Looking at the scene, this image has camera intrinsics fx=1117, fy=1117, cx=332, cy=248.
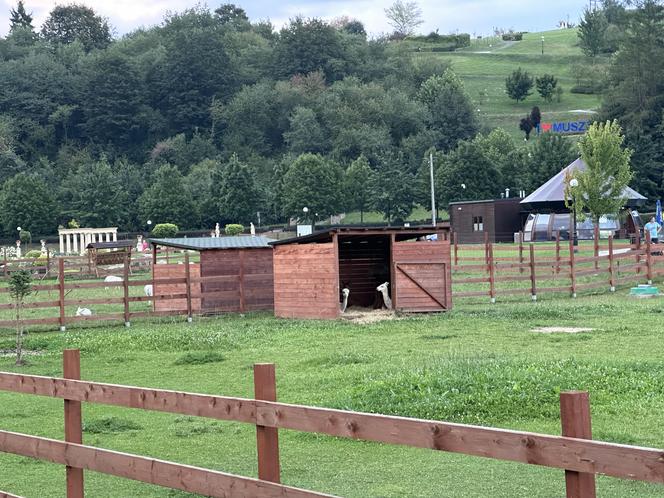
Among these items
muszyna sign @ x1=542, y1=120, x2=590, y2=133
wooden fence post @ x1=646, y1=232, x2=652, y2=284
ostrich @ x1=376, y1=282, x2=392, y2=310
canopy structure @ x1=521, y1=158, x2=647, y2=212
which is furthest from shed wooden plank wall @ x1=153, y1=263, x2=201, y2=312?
muszyna sign @ x1=542, y1=120, x2=590, y2=133

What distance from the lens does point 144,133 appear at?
477ft

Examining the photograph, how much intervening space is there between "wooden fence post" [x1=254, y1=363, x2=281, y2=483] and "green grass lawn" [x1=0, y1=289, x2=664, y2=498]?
10.6ft

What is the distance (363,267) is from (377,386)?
16399 mm

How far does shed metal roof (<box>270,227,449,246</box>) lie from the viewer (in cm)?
2525

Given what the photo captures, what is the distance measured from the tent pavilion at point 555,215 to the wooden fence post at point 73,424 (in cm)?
5019

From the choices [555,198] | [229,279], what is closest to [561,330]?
[229,279]

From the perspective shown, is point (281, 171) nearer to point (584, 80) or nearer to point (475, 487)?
point (584, 80)

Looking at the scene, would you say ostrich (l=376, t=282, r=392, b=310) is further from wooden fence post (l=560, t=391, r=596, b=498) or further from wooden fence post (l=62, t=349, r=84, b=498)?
wooden fence post (l=560, t=391, r=596, b=498)

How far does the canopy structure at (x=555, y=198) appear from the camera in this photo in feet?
192

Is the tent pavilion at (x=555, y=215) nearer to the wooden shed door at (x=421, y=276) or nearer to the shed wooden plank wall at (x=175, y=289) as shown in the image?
the shed wooden plank wall at (x=175, y=289)

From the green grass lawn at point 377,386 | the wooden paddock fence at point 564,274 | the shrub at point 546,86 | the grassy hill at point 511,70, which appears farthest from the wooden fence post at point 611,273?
the shrub at point 546,86

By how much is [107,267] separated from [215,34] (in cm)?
11355

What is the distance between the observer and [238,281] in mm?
28266

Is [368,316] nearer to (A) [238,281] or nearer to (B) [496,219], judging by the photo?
(A) [238,281]
